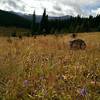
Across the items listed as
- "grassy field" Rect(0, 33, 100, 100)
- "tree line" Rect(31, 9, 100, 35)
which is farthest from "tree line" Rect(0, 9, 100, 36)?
"grassy field" Rect(0, 33, 100, 100)

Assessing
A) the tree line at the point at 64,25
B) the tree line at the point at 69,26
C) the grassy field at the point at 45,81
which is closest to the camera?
the grassy field at the point at 45,81

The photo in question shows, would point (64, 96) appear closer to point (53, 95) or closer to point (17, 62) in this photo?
point (53, 95)

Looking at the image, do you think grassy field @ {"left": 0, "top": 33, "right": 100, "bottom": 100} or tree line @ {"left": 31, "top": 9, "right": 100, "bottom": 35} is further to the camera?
tree line @ {"left": 31, "top": 9, "right": 100, "bottom": 35}

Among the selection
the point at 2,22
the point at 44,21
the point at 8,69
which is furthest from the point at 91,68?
the point at 2,22

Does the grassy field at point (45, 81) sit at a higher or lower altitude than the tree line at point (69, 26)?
lower

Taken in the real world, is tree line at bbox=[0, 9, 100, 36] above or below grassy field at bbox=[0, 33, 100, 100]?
above

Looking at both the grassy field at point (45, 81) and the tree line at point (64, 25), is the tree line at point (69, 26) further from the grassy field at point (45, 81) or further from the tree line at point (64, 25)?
the grassy field at point (45, 81)

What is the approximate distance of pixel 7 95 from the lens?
4.66m

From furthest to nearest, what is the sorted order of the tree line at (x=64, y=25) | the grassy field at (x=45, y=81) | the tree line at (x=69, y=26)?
the tree line at (x=69, y=26) → the tree line at (x=64, y=25) → the grassy field at (x=45, y=81)

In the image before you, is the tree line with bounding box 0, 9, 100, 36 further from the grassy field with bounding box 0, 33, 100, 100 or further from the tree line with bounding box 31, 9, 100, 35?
the grassy field with bounding box 0, 33, 100, 100

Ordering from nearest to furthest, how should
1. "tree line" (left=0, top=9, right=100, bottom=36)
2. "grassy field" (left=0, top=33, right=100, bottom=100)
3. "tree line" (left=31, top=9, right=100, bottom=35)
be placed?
"grassy field" (left=0, top=33, right=100, bottom=100) < "tree line" (left=0, top=9, right=100, bottom=36) < "tree line" (left=31, top=9, right=100, bottom=35)

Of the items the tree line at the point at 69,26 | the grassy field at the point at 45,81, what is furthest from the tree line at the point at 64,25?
the grassy field at the point at 45,81

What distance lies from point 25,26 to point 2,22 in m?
15.1

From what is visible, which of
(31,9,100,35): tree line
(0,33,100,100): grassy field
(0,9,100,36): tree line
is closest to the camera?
(0,33,100,100): grassy field
